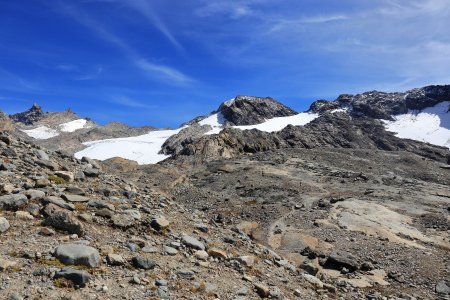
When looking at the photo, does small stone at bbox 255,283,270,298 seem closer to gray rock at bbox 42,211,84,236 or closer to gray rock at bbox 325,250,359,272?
gray rock at bbox 42,211,84,236

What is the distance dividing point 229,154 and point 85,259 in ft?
260

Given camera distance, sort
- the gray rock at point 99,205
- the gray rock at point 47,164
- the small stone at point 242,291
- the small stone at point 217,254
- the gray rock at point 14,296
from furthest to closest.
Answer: the gray rock at point 47,164
the gray rock at point 99,205
the small stone at point 217,254
the small stone at point 242,291
the gray rock at point 14,296

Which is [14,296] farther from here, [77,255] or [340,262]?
[340,262]

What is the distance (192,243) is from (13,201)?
6.10 meters

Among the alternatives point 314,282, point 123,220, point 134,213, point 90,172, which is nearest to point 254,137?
point 90,172

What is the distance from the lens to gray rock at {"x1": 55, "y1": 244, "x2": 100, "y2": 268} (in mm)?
10906

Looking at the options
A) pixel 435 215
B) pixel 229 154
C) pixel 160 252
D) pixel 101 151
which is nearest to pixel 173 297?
pixel 160 252

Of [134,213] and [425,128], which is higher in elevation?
[425,128]

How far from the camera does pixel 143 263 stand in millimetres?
12016

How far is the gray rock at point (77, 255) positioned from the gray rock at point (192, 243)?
3.85 m

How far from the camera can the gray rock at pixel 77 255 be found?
1091 centimetres

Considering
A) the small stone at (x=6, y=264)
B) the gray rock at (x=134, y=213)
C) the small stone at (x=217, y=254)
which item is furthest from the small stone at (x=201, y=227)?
the small stone at (x=6, y=264)

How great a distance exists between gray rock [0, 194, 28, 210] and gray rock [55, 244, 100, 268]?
9.80 feet

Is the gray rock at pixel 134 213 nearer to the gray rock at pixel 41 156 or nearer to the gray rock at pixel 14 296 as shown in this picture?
the gray rock at pixel 14 296
